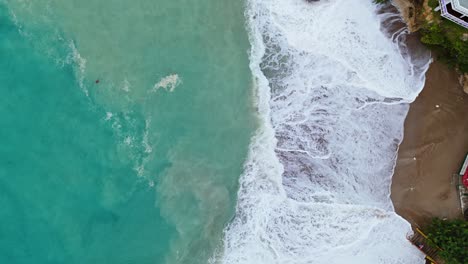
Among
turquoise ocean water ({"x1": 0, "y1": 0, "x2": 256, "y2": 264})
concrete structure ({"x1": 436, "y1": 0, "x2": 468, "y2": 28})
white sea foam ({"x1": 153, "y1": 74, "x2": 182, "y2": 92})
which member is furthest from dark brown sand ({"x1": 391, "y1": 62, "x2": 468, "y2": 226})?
white sea foam ({"x1": 153, "y1": 74, "x2": 182, "y2": 92})

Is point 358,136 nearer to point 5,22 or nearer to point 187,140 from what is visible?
point 187,140

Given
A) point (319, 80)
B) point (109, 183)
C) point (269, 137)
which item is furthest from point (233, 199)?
point (319, 80)

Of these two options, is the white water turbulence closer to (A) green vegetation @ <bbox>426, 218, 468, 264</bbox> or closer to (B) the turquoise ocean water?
(A) green vegetation @ <bbox>426, 218, 468, 264</bbox>

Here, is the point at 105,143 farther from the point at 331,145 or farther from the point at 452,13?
the point at 452,13

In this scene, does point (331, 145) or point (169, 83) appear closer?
point (331, 145)

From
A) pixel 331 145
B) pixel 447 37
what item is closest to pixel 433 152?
pixel 331 145
